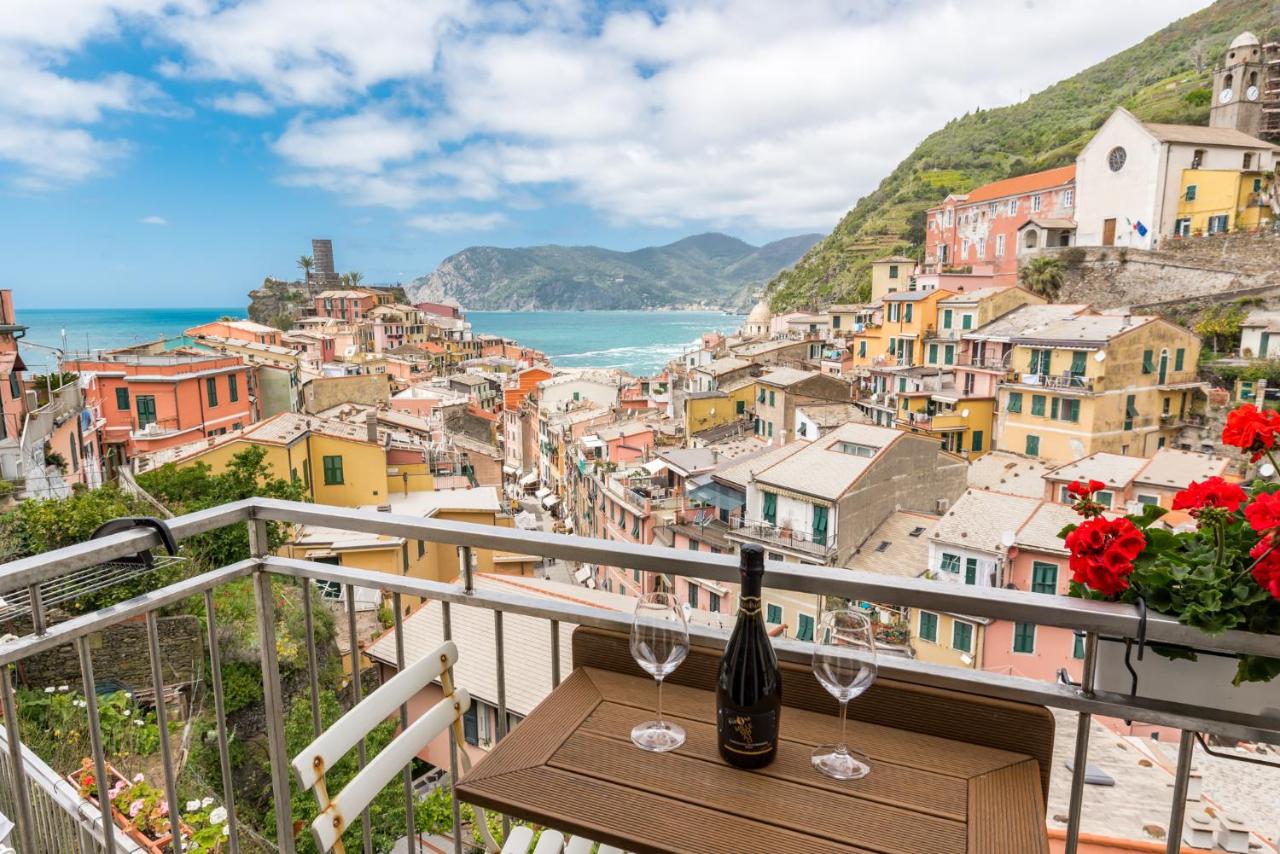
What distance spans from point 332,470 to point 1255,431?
20467mm

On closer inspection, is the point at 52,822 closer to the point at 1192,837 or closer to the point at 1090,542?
the point at 1090,542

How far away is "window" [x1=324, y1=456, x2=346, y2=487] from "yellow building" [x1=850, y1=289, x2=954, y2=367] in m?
24.6

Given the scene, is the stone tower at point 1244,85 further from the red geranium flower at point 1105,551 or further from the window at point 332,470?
the red geranium flower at point 1105,551

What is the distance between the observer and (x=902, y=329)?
3434 centimetres

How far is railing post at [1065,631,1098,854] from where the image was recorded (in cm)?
135

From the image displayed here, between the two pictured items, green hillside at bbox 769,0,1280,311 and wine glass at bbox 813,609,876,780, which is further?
green hillside at bbox 769,0,1280,311

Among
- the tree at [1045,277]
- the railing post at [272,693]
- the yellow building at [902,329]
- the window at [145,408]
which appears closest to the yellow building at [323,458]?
the window at [145,408]

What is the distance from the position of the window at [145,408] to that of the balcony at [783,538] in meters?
18.6

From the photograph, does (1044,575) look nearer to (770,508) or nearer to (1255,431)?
(770,508)

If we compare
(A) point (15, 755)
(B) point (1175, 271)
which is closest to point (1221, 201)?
(B) point (1175, 271)

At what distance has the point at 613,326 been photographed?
192250 mm

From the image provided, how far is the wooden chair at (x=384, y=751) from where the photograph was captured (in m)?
1.34

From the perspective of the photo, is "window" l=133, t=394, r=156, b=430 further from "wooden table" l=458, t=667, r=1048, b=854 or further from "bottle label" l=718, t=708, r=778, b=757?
"bottle label" l=718, t=708, r=778, b=757

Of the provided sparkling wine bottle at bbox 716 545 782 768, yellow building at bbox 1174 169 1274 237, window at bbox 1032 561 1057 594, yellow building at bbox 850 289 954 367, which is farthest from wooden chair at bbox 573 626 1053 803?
yellow building at bbox 1174 169 1274 237
